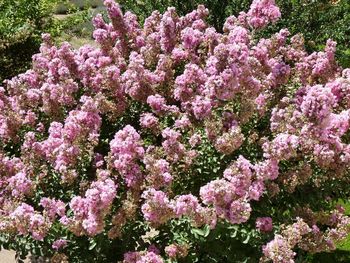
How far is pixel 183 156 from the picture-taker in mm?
3537

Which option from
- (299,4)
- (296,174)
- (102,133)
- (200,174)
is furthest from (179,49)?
(299,4)

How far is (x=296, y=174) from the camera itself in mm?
3467

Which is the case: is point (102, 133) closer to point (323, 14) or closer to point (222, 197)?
point (222, 197)

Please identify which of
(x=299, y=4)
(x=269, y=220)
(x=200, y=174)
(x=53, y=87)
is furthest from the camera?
(x=299, y=4)

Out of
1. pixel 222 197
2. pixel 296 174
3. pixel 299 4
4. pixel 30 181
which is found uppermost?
pixel 299 4

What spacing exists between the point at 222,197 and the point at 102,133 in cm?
133

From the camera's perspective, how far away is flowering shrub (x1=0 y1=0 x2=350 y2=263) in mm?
3219

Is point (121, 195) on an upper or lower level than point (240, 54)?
lower

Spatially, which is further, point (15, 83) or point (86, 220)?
point (15, 83)

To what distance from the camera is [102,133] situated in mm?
4105

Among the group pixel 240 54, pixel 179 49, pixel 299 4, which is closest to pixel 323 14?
pixel 299 4

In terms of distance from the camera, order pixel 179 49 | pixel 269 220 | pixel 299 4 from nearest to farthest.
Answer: pixel 269 220 → pixel 179 49 → pixel 299 4

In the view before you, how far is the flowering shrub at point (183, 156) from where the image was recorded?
3.22 meters

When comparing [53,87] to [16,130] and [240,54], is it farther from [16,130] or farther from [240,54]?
[240,54]
